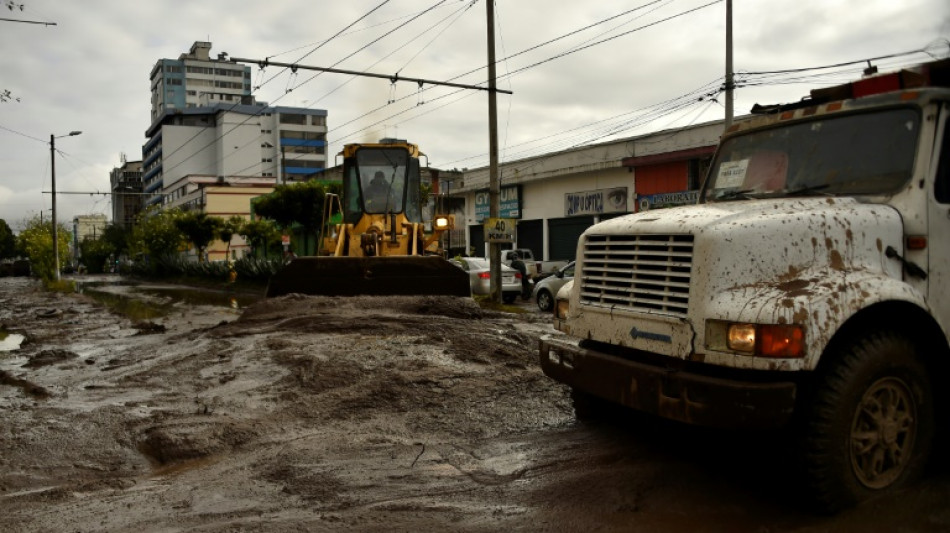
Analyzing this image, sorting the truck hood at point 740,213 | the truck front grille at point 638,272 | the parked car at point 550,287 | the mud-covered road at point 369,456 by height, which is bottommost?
the mud-covered road at point 369,456

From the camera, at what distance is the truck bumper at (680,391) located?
3.64 m

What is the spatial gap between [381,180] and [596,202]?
19255 millimetres

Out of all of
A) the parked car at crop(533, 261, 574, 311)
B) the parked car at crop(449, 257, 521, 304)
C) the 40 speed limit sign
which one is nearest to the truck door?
the parked car at crop(533, 261, 574, 311)

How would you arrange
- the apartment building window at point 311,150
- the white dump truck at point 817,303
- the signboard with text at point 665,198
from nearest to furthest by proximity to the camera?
the white dump truck at point 817,303 < the signboard with text at point 665,198 < the apartment building window at point 311,150

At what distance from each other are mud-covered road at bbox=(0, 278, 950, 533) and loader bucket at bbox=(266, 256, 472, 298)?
3.69m

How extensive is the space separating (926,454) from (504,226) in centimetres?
1446

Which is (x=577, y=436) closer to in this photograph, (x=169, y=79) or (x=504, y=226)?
(x=504, y=226)

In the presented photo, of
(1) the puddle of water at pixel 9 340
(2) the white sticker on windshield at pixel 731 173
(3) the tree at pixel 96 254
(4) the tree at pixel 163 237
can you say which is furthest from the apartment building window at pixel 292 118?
(2) the white sticker on windshield at pixel 731 173

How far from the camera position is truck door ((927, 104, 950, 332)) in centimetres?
422

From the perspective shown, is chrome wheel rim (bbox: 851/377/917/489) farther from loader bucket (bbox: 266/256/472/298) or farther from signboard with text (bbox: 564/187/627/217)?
signboard with text (bbox: 564/187/627/217)

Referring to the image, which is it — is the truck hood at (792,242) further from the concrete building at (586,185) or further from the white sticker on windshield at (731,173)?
the concrete building at (586,185)

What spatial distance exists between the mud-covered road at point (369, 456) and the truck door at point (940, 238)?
1.10m

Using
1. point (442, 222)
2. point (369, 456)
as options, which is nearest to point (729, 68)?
point (442, 222)

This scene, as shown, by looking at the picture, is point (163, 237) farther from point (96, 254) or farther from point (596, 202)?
point (96, 254)
